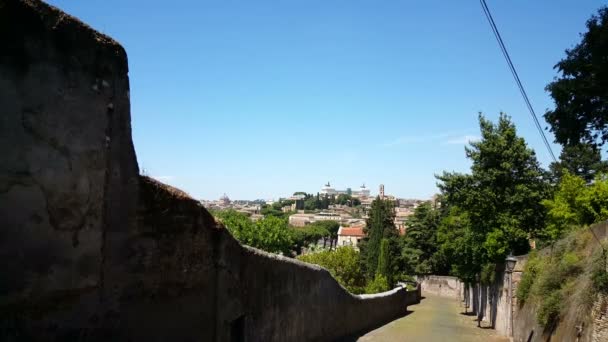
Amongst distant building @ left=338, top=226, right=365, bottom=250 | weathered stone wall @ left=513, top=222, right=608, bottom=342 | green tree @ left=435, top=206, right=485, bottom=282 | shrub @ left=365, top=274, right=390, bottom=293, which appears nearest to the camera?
weathered stone wall @ left=513, top=222, right=608, bottom=342

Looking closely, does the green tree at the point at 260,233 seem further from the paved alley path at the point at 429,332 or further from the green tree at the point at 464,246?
the paved alley path at the point at 429,332

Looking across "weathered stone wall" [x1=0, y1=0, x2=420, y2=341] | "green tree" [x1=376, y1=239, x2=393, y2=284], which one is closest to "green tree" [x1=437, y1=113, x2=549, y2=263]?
"green tree" [x1=376, y1=239, x2=393, y2=284]

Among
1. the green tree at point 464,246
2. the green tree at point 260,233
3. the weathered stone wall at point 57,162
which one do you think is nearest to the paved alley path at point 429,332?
the green tree at point 464,246

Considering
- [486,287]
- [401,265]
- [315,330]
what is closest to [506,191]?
[486,287]

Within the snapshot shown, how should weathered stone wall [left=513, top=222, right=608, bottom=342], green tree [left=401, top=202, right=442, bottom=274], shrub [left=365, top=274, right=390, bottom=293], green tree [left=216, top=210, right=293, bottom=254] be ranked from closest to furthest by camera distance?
1. weathered stone wall [left=513, top=222, right=608, bottom=342]
2. shrub [left=365, top=274, right=390, bottom=293]
3. green tree [left=216, top=210, right=293, bottom=254]
4. green tree [left=401, top=202, right=442, bottom=274]

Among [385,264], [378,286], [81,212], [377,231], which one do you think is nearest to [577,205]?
[378,286]

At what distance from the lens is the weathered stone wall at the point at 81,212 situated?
4.47 metres

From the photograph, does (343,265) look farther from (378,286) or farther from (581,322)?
(581,322)

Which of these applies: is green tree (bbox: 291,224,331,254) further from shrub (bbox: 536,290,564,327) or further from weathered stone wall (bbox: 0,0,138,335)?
weathered stone wall (bbox: 0,0,138,335)

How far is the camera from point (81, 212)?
511cm

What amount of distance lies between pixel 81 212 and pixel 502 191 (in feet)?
73.0

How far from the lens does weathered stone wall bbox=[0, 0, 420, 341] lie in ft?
14.7

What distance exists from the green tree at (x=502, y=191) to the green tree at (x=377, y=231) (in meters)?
23.1

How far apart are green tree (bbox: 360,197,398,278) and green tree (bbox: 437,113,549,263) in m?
23.1
